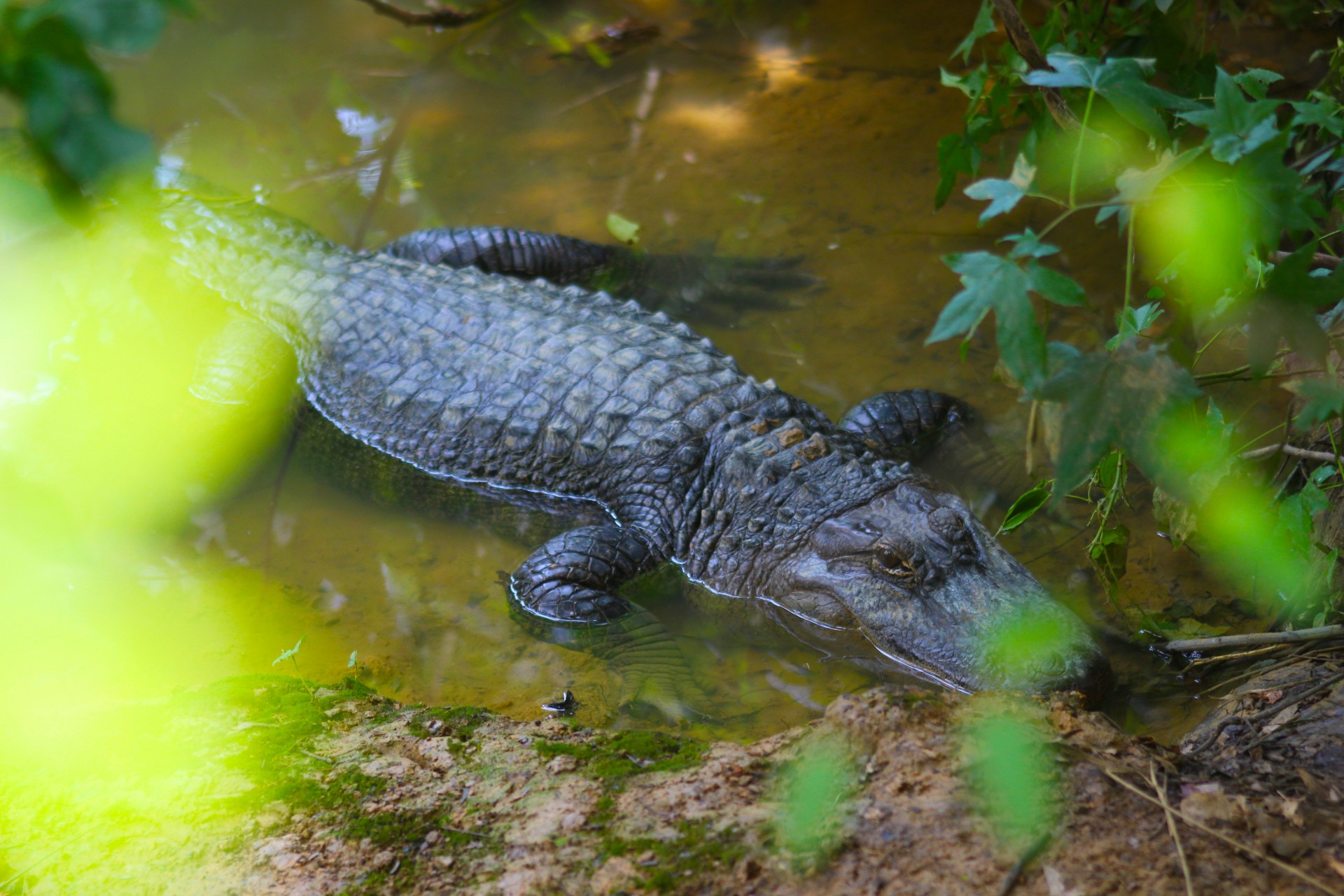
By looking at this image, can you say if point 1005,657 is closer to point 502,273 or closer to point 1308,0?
point 502,273

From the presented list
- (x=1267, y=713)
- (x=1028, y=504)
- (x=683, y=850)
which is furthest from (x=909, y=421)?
(x=683, y=850)

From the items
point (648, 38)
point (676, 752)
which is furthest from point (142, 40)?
point (648, 38)

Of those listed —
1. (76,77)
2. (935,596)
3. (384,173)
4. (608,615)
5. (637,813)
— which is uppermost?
(76,77)

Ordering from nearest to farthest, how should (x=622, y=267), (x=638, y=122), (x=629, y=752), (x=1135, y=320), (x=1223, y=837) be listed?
1. (x=1223, y=837)
2. (x=629, y=752)
3. (x=1135, y=320)
4. (x=622, y=267)
5. (x=638, y=122)

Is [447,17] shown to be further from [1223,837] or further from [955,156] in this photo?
[1223,837]

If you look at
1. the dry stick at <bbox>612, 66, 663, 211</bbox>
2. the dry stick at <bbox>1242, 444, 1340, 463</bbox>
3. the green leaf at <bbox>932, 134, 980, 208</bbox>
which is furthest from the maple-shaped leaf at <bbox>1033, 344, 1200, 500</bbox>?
the dry stick at <bbox>612, 66, 663, 211</bbox>

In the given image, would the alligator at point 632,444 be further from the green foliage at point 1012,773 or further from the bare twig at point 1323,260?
the bare twig at point 1323,260

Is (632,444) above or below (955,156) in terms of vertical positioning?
below

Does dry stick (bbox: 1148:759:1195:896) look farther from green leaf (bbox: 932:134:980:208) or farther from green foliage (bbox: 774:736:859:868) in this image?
green leaf (bbox: 932:134:980:208)
